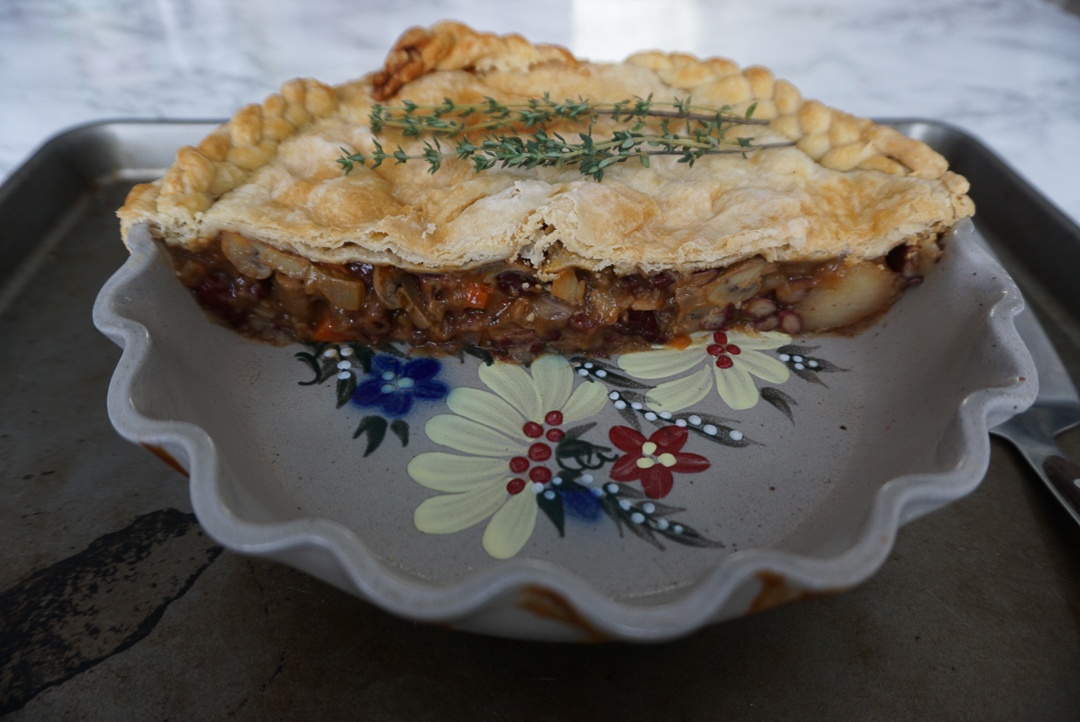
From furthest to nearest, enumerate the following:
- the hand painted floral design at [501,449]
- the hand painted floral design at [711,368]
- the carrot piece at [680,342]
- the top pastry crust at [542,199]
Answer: the carrot piece at [680,342]
the hand painted floral design at [711,368]
the top pastry crust at [542,199]
the hand painted floral design at [501,449]

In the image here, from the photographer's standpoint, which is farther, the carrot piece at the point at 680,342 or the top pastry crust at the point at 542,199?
the carrot piece at the point at 680,342

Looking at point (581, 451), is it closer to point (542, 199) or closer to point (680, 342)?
point (680, 342)

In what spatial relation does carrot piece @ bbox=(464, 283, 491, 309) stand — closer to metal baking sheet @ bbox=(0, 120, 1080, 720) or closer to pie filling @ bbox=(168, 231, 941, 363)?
pie filling @ bbox=(168, 231, 941, 363)

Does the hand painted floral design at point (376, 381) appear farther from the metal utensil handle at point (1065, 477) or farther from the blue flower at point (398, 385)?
the metal utensil handle at point (1065, 477)

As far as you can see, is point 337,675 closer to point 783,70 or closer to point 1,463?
point 1,463

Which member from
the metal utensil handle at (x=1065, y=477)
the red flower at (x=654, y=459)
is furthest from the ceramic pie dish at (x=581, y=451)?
the metal utensil handle at (x=1065, y=477)

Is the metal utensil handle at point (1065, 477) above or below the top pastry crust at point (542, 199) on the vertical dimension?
below

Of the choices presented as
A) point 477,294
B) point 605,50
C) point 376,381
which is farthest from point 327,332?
point 605,50

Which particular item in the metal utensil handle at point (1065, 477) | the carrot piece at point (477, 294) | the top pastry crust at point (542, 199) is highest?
the top pastry crust at point (542, 199)
